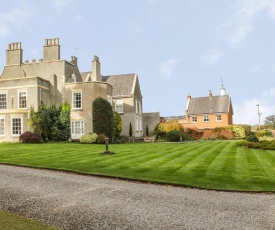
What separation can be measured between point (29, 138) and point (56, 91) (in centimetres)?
846

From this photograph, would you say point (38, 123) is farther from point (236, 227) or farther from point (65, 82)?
point (236, 227)

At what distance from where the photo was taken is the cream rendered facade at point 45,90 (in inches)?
1362

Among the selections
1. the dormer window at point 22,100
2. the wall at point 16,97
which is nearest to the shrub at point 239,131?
the wall at point 16,97

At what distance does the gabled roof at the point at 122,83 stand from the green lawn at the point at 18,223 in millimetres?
37224

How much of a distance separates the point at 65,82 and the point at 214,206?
3243 cm

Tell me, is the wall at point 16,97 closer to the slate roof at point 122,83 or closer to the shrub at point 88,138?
the shrub at point 88,138

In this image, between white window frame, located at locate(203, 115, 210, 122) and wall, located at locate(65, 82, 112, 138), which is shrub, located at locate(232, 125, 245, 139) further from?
wall, located at locate(65, 82, 112, 138)

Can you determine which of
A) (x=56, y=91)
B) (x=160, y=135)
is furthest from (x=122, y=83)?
(x=56, y=91)

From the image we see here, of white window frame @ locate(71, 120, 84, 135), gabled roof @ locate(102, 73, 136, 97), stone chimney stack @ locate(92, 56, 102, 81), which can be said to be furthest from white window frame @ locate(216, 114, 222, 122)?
white window frame @ locate(71, 120, 84, 135)

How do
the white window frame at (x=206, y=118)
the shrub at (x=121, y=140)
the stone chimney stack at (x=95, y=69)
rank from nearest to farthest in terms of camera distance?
1. the shrub at (x=121, y=140)
2. the stone chimney stack at (x=95, y=69)
3. the white window frame at (x=206, y=118)

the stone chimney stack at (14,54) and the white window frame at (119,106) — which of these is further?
the white window frame at (119,106)

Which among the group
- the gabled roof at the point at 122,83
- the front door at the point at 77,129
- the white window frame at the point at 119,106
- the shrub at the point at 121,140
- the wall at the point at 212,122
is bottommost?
the shrub at the point at 121,140

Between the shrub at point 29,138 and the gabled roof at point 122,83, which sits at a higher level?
the gabled roof at point 122,83

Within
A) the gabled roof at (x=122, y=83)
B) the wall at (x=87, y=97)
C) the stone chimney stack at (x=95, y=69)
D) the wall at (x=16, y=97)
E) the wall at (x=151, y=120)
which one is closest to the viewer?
the wall at (x=16, y=97)
